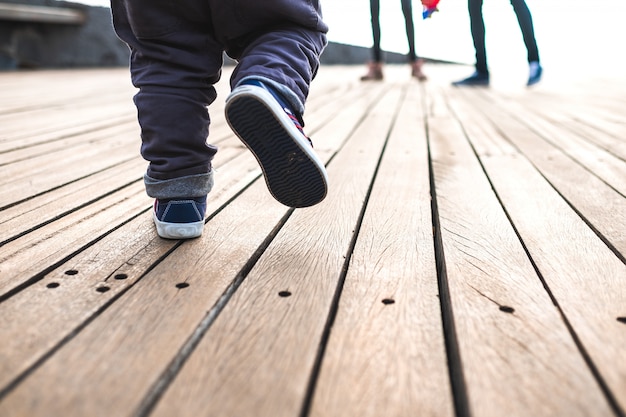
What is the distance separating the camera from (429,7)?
5.41ft

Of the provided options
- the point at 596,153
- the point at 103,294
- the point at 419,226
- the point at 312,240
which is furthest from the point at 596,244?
the point at 596,153

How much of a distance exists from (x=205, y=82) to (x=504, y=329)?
0.61 metres

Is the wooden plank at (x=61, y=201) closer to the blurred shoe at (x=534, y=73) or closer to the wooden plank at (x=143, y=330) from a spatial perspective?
the wooden plank at (x=143, y=330)

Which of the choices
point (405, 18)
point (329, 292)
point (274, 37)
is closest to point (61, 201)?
point (274, 37)

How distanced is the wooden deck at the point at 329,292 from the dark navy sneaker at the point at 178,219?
0.03m

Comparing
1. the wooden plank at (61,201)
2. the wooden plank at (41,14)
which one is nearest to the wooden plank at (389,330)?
the wooden plank at (61,201)

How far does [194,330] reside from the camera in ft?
2.35

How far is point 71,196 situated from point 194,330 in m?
0.73

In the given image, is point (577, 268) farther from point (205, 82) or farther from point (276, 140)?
point (205, 82)

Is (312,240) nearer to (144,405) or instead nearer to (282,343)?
(282,343)

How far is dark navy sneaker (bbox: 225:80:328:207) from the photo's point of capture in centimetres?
83

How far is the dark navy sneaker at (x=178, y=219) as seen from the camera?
1038 millimetres

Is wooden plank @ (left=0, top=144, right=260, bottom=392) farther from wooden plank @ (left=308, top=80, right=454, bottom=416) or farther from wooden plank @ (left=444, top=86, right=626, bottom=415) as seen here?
wooden plank @ (left=444, top=86, right=626, bottom=415)

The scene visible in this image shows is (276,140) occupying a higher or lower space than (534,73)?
higher
